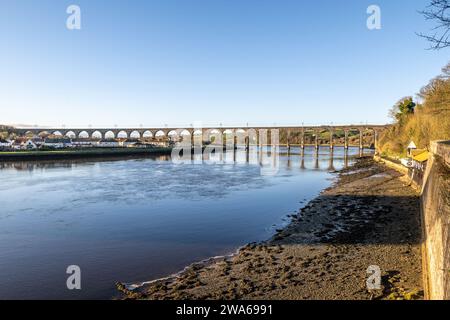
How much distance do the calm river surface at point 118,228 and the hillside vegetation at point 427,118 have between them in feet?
60.0

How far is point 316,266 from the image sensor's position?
44.4 feet

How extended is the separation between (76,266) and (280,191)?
2638cm

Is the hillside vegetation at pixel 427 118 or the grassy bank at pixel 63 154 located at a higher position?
the hillside vegetation at pixel 427 118

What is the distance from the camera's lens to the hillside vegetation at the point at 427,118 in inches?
1529

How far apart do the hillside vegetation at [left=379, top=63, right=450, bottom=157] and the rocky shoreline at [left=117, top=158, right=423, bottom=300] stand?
23528 millimetres

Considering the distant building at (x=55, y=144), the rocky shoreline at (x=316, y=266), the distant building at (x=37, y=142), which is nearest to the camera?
the rocky shoreline at (x=316, y=266)

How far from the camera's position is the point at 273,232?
19812 millimetres

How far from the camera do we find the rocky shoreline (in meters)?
11.1

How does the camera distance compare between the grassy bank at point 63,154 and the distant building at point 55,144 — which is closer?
the grassy bank at point 63,154
